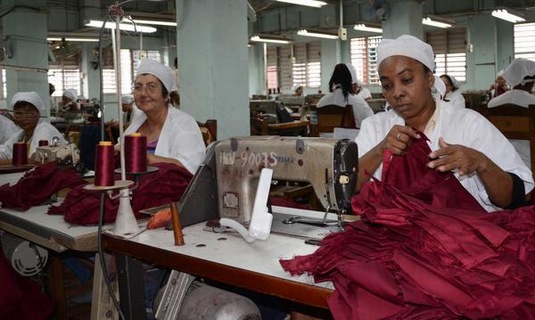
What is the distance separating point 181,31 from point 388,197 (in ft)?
14.9

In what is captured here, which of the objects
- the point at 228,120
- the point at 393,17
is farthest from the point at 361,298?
the point at 393,17

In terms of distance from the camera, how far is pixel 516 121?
4012 millimetres

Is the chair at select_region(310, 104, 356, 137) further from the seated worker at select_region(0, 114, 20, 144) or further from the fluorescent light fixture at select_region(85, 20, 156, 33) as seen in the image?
the seated worker at select_region(0, 114, 20, 144)

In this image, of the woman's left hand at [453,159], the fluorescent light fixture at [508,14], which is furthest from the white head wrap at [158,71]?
the fluorescent light fixture at [508,14]

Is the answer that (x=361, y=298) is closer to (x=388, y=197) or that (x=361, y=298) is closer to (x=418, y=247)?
(x=418, y=247)

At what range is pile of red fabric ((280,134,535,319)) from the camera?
998mm

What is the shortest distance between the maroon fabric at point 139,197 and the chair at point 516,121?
2761 millimetres

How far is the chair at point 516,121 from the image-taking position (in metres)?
3.91

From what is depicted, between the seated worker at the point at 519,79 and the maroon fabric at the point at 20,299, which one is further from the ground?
the seated worker at the point at 519,79

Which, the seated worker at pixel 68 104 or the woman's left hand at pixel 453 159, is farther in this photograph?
the seated worker at pixel 68 104

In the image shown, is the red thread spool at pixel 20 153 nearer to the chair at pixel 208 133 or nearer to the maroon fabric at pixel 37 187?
the maroon fabric at pixel 37 187

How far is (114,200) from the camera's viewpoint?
197cm

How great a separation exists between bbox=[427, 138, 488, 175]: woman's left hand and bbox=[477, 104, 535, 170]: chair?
8.67ft

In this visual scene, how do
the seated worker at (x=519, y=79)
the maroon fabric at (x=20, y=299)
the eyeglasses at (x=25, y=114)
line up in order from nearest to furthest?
1. the maroon fabric at (x=20, y=299)
2. the eyeglasses at (x=25, y=114)
3. the seated worker at (x=519, y=79)
